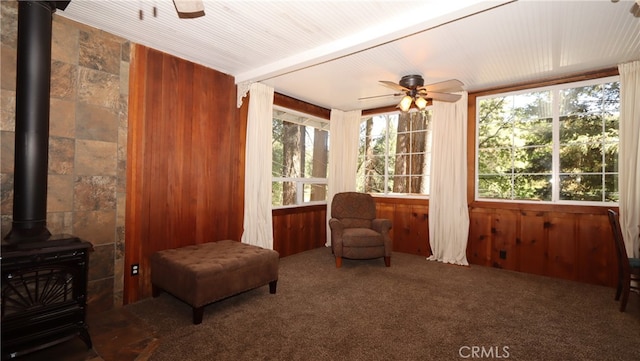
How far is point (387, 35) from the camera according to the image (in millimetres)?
2496

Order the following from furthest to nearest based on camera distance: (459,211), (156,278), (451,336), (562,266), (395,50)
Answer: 1. (459,211)
2. (562,266)
3. (395,50)
4. (156,278)
5. (451,336)

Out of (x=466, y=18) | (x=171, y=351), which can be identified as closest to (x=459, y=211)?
(x=466, y=18)

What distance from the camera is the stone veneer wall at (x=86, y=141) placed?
219 centimetres

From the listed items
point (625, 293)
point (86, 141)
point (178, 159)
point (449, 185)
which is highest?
point (86, 141)

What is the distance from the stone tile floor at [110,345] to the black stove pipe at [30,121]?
2.55 ft

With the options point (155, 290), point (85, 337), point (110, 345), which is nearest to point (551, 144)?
point (155, 290)

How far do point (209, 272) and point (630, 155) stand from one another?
4519 mm

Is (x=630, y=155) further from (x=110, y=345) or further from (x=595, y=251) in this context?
(x=110, y=345)

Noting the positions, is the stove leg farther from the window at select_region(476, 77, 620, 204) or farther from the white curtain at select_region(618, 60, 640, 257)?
the white curtain at select_region(618, 60, 640, 257)

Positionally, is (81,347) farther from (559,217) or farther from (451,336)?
(559,217)

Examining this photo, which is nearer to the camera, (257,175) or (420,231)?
(257,175)

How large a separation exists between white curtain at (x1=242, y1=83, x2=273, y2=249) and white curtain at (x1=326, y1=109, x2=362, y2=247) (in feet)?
5.40

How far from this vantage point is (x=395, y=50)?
9.74 feet

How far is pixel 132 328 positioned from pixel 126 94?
2093mm
